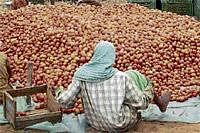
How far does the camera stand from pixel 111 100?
4551 mm

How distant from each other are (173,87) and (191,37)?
1692 mm

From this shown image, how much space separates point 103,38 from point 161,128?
240 cm

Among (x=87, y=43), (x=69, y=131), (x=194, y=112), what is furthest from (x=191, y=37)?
(x=69, y=131)

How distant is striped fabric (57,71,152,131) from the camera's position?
4535 millimetres

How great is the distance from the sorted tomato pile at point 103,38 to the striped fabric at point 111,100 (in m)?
1.15

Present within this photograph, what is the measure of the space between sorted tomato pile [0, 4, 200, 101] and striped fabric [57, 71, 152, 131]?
1153 millimetres

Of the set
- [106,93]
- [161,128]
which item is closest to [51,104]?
[106,93]

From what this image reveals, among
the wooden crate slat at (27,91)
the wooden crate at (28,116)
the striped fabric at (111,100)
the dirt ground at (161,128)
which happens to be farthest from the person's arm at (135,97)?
the wooden crate slat at (27,91)

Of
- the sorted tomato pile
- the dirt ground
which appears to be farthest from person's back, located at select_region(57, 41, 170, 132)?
the sorted tomato pile

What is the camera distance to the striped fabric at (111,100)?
4535 mm

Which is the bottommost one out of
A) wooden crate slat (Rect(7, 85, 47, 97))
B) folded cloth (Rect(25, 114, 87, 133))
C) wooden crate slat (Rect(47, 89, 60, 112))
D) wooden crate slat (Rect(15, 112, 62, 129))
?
folded cloth (Rect(25, 114, 87, 133))

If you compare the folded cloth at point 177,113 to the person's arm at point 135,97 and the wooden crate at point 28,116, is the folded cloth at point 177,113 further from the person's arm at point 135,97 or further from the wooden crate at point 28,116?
the wooden crate at point 28,116

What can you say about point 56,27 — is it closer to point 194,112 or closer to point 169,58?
point 169,58

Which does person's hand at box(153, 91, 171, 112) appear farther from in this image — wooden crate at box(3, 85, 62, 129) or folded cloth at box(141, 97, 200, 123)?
wooden crate at box(3, 85, 62, 129)
